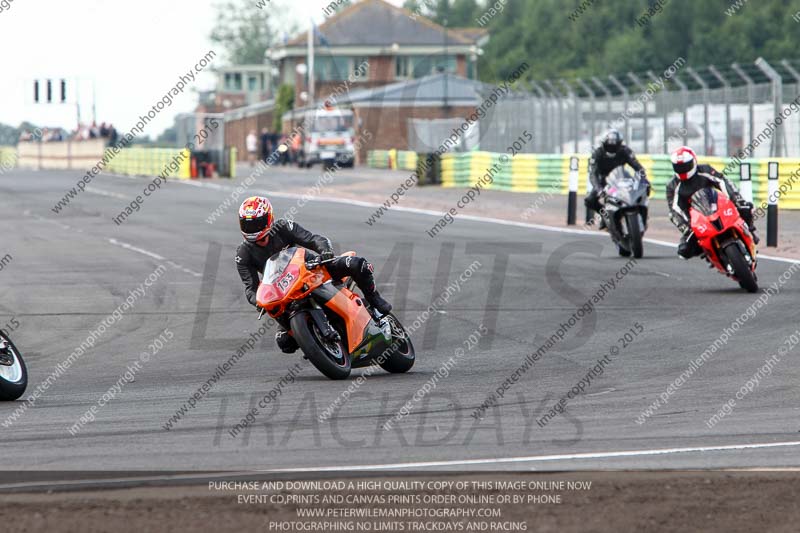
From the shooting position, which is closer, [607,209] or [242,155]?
[607,209]

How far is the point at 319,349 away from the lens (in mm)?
9625

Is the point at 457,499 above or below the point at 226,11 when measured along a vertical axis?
below

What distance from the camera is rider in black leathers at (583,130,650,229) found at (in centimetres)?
1823

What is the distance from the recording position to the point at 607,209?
1823cm

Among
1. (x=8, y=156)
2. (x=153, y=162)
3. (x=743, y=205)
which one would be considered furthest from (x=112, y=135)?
(x=743, y=205)

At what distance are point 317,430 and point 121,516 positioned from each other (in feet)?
6.99

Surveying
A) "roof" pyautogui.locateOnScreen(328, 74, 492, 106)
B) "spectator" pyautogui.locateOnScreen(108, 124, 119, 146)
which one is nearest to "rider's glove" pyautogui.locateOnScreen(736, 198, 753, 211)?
"spectator" pyautogui.locateOnScreen(108, 124, 119, 146)

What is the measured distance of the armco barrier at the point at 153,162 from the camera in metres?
53.0

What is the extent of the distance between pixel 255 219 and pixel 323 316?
847mm

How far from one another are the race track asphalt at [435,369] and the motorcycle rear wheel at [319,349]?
12 centimetres

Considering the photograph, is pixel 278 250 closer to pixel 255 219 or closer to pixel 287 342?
pixel 255 219

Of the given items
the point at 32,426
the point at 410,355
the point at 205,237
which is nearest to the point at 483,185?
the point at 205,237

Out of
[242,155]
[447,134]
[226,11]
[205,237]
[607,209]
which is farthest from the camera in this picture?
[226,11]

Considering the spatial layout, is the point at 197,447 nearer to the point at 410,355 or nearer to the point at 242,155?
the point at 410,355
